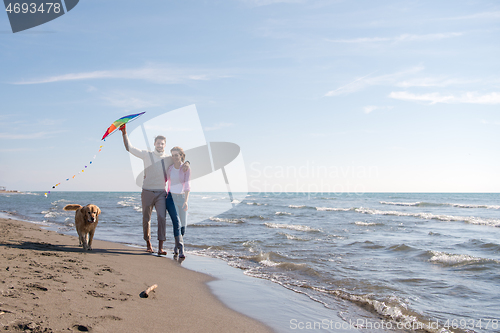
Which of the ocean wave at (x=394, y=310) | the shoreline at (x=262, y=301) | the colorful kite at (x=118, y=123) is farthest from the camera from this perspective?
the colorful kite at (x=118, y=123)

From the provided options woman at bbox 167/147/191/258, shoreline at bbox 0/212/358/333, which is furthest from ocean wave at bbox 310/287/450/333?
woman at bbox 167/147/191/258

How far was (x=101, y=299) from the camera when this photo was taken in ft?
9.78

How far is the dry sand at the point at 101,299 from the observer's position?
2.40m

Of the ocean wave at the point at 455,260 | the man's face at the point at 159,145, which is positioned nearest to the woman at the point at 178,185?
the man's face at the point at 159,145

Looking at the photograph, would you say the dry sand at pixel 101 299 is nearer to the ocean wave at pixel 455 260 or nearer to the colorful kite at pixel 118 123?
the colorful kite at pixel 118 123

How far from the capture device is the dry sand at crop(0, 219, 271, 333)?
240 cm

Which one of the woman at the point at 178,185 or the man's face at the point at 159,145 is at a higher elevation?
the man's face at the point at 159,145

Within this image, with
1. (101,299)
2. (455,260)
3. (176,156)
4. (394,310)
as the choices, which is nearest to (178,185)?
(176,156)

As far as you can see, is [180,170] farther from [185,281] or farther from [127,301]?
[127,301]

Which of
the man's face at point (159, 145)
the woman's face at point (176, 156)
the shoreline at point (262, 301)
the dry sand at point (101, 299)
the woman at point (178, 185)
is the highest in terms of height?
the man's face at point (159, 145)

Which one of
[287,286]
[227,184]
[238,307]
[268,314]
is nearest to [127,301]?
[238,307]

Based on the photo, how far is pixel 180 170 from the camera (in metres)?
5.46

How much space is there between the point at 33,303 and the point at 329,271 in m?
4.68

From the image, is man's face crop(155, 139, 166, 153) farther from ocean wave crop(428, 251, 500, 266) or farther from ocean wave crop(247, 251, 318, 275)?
ocean wave crop(428, 251, 500, 266)
